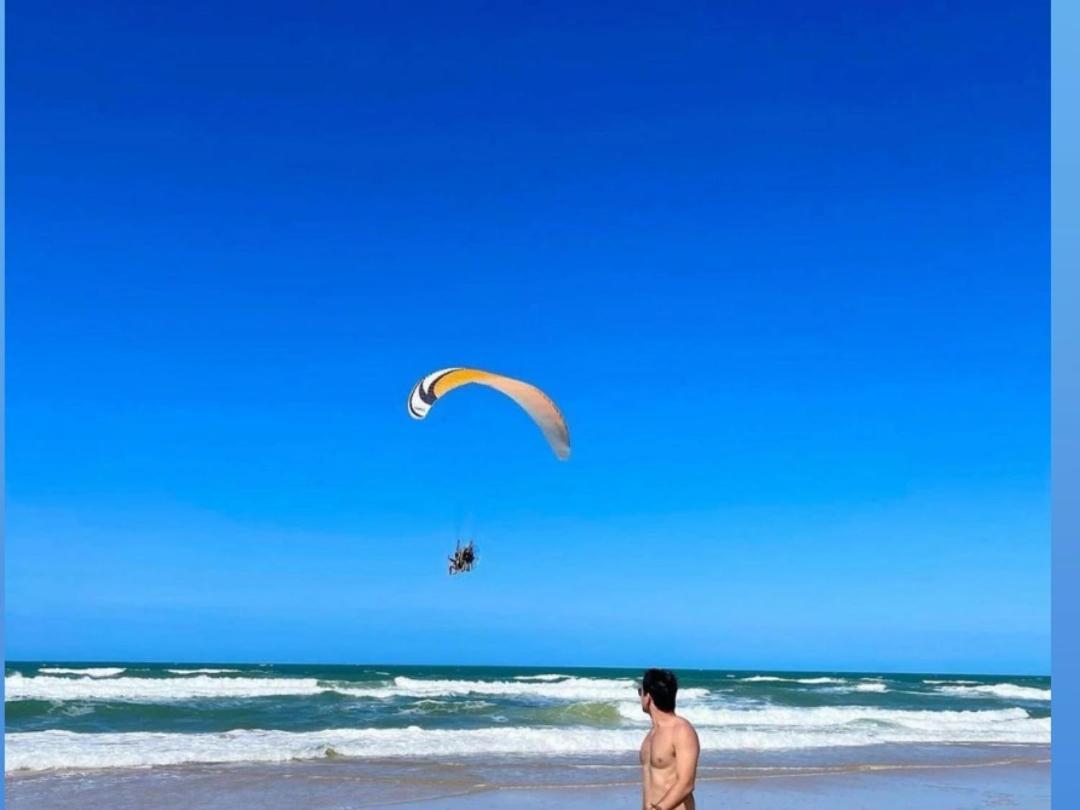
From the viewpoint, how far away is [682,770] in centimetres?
564

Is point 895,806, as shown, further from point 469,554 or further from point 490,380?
point 490,380

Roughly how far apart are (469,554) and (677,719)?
21.5ft

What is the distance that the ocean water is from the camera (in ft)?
55.6

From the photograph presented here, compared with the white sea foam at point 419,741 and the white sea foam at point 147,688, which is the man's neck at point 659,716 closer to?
the white sea foam at point 419,741

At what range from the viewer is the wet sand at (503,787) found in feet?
38.5

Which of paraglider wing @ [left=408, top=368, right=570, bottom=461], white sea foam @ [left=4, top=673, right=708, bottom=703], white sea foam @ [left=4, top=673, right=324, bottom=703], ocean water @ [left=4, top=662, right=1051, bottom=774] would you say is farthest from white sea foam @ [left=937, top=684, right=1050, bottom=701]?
paraglider wing @ [left=408, top=368, right=570, bottom=461]

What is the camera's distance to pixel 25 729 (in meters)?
20.9

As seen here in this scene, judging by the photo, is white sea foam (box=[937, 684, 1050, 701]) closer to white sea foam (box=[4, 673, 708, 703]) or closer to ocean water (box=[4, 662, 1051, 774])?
ocean water (box=[4, 662, 1051, 774])

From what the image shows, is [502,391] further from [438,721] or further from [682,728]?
[438,721]

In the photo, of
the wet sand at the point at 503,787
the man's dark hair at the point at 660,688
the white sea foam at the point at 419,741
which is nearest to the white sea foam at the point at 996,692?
the white sea foam at the point at 419,741

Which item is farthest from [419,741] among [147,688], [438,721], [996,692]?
[996,692]

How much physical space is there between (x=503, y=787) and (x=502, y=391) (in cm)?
436

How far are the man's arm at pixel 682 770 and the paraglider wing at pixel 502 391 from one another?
19.9ft

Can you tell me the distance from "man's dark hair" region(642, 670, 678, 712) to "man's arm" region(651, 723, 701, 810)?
0.54ft
